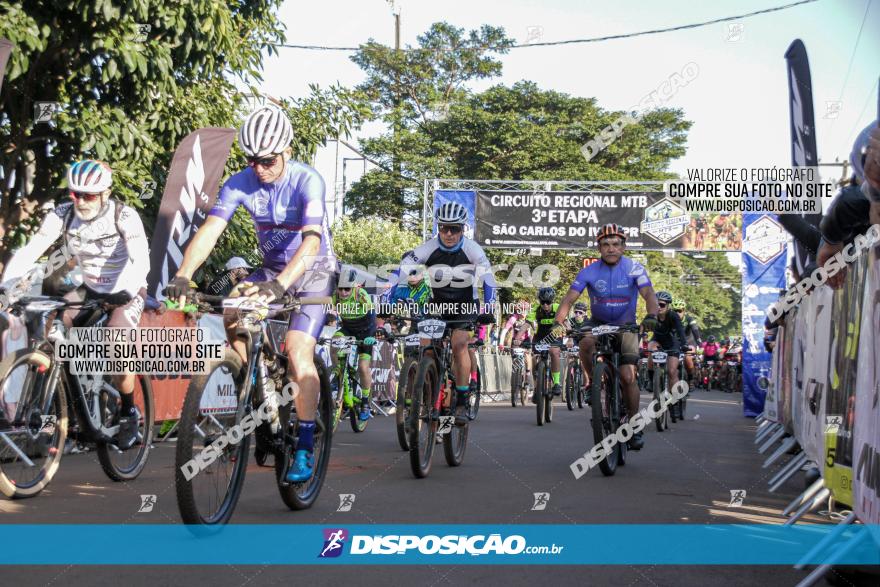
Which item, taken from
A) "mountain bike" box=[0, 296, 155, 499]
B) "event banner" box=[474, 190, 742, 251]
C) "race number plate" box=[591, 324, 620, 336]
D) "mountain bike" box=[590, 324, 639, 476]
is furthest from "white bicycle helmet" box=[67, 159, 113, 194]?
"event banner" box=[474, 190, 742, 251]

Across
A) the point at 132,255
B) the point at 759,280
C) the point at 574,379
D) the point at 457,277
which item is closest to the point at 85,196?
the point at 132,255

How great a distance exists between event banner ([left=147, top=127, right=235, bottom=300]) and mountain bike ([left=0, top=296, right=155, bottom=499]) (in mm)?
4565

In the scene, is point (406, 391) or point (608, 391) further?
point (608, 391)

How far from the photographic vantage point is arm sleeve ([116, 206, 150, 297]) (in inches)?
280

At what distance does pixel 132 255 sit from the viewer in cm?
713

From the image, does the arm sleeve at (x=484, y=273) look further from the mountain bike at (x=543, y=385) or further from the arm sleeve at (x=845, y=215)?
the mountain bike at (x=543, y=385)

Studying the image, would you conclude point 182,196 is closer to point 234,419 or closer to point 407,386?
point 407,386

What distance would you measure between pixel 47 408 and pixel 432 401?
2989 mm

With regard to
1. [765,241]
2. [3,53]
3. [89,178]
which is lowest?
[89,178]

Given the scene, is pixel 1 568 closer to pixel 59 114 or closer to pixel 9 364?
pixel 9 364

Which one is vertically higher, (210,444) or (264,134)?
(264,134)

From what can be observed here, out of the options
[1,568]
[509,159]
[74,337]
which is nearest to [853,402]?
[1,568]

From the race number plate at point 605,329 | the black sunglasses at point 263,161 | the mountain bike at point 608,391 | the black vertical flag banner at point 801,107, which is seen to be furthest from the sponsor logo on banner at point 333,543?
the black vertical flag banner at point 801,107

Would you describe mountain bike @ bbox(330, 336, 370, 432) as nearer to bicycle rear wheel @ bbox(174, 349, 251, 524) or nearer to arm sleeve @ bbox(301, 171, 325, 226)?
arm sleeve @ bbox(301, 171, 325, 226)
